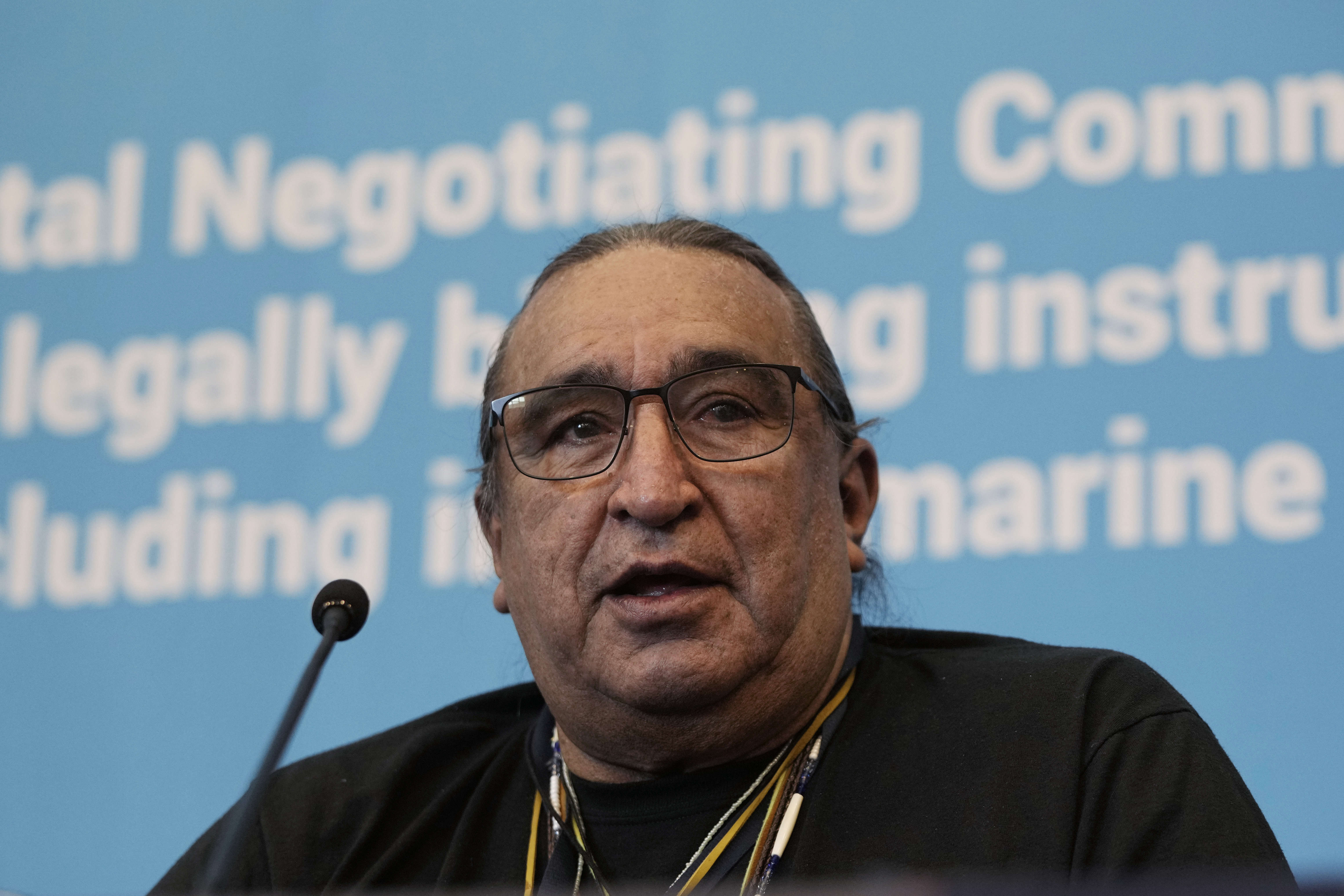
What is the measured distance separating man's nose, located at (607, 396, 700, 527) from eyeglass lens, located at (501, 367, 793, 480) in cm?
2

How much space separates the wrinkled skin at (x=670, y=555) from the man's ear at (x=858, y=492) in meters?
0.02

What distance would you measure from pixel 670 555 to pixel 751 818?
0.32 meters

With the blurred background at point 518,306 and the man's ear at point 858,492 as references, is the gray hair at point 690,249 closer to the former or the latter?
the man's ear at point 858,492

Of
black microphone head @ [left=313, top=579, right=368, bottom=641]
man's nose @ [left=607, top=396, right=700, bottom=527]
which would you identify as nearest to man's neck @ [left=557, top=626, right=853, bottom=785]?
man's nose @ [left=607, top=396, right=700, bottom=527]

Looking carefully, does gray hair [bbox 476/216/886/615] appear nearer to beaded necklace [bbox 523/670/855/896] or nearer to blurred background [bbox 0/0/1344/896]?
blurred background [bbox 0/0/1344/896]

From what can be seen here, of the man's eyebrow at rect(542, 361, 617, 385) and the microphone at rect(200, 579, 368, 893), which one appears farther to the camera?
the man's eyebrow at rect(542, 361, 617, 385)

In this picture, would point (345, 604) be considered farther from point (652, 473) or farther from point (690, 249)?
point (690, 249)

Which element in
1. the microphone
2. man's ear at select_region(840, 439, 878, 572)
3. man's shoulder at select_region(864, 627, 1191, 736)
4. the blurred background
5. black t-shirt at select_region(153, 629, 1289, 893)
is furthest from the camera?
the blurred background

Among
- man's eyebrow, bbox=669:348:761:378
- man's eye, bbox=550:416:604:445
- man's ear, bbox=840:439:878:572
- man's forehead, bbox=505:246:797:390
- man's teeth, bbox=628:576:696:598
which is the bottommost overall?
man's teeth, bbox=628:576:696:598

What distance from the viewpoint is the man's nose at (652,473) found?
5.21 ft

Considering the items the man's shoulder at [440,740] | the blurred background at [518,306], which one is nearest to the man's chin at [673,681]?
the man's shoulder at [440,740]

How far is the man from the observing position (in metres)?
1.52

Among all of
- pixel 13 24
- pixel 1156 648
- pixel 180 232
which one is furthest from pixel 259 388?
pixel 1156 648

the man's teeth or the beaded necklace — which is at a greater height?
the man's teeth
